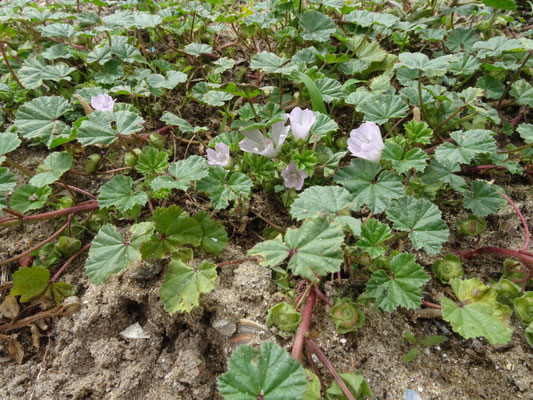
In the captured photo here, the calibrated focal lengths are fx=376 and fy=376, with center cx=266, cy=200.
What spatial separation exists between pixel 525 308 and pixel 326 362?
2.99 feet

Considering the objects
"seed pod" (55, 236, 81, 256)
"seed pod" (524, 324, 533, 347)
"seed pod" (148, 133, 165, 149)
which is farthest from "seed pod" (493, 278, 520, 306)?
"seed pod" (55, 236, 81, 256)

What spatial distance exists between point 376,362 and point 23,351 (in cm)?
165

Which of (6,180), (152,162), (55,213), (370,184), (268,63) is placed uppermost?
(268,63)

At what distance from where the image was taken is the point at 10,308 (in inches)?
75.0

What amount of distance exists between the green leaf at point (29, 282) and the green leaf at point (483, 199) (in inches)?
85.8

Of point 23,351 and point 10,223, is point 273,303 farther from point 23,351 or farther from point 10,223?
point 10,223

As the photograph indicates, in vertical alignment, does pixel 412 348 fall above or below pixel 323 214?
below

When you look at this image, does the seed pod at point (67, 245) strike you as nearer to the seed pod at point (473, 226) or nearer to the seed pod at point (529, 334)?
the seed pod at point (473, 226)

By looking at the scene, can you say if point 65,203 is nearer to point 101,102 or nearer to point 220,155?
point 101,102

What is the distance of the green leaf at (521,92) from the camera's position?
95.3 inches

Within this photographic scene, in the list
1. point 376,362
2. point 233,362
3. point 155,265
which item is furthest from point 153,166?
point 376,362

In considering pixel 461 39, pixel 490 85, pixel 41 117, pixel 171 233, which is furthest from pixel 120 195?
pixel 461 39

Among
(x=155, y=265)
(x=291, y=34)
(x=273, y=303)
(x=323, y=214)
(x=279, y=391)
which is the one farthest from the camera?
(x=291, y=34)

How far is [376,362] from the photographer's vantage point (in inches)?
64.4
